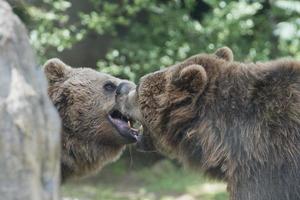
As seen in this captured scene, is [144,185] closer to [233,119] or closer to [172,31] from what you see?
[172,31]

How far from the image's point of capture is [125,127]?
6.23 m

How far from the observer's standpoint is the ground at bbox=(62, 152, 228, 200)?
10.7 meters

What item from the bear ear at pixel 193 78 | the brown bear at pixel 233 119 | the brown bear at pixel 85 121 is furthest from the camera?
the brown bear at pixel 85 121

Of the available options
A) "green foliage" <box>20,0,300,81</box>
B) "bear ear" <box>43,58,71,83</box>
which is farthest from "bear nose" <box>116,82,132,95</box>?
→ "green foliage" <box>20,0,300,81</box>

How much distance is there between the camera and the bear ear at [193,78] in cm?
Answer: 520

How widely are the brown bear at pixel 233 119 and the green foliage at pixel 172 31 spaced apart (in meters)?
4.09

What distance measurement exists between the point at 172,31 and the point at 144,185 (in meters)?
2.80

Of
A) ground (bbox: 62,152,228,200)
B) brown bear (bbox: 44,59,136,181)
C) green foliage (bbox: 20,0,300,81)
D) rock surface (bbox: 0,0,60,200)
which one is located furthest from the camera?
ground (bbox: 62,152,228,200)

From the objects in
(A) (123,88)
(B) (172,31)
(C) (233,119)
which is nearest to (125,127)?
(A) (123,88)

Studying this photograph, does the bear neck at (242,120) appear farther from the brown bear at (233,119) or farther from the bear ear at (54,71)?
the bear ear at (54,71)

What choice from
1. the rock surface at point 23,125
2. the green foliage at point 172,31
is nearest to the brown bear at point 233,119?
the rock surface at point 23,125

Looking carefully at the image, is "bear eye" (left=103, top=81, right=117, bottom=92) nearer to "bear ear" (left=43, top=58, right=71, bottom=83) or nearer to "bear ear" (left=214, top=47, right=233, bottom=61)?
"bear ear" (left=43, top=58, right=71, bottom=83)

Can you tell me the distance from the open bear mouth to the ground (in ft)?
12.6

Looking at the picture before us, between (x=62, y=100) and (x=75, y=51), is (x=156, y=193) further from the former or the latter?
(x=62, y=100)
